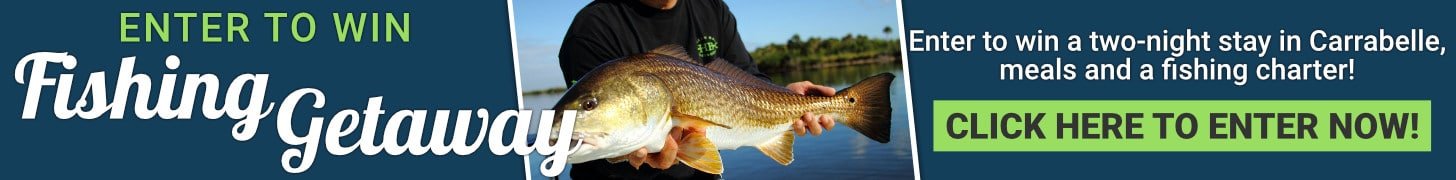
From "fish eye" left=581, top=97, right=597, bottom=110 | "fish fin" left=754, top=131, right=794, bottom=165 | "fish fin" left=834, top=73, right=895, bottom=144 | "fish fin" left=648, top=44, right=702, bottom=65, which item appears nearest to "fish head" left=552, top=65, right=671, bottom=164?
"fish eye" left=581, top=97, right=597, bottom=110

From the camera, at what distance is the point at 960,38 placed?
5543 mm

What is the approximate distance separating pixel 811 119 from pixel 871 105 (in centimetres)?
21

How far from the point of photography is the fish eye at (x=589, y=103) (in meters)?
3.88

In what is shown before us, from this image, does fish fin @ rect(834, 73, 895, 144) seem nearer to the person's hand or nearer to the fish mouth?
the person's hand

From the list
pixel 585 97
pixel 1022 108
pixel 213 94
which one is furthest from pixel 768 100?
pixel 213 94

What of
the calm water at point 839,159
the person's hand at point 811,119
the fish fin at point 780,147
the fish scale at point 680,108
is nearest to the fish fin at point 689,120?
the fish scale at point 680,108

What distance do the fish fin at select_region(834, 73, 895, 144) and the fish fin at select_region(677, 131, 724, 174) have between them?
0.68 m

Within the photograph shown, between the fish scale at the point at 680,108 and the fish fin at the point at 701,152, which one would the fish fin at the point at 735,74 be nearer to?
the fish scale at the point at 680,108

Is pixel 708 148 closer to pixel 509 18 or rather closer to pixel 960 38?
pixel 509 18

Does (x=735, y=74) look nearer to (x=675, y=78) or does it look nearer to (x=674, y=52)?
(x=674, y=52)

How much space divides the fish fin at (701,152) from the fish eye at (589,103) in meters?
0.31

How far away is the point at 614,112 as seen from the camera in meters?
3.94

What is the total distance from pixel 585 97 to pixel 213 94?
5.78 feet

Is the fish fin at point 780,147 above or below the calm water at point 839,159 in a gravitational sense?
above
